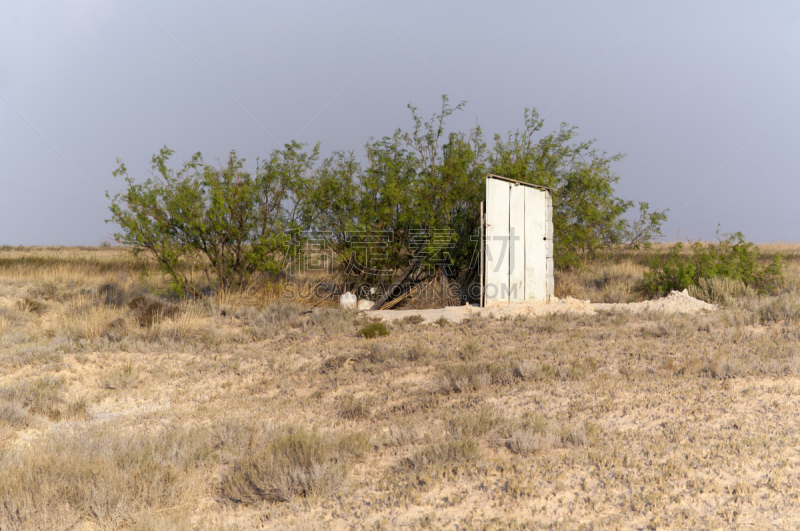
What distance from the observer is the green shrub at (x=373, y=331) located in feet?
29.0

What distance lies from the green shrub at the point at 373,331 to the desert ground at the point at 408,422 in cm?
25

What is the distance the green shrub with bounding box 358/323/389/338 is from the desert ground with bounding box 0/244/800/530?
0.81 feet

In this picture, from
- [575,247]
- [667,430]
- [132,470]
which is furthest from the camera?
[575,247]

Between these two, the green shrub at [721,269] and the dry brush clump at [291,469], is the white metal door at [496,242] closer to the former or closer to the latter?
the green shrub at [721,269]

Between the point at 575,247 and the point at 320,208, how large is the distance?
632 centimetres

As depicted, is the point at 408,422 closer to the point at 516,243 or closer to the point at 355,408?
the point at 355,408

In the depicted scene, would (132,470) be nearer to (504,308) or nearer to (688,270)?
(504,308)

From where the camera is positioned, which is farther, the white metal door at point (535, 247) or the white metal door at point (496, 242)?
the white metal door at point (535, 247)

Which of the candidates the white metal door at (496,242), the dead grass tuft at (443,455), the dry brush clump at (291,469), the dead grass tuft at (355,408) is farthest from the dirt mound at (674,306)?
the dry brush clump at (291,469)

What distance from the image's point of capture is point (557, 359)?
6.71 m

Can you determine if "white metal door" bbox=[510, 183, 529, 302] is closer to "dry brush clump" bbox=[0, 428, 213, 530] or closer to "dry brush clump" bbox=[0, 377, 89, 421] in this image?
"dry brush clump" bbox=[0, 377, 89, 421]

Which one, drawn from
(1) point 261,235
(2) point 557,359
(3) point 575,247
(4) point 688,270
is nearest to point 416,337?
(2) point 557,359

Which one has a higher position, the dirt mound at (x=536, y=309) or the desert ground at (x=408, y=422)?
the dirt mound at (x=536, y=309)

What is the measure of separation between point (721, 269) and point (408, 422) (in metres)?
10.4
